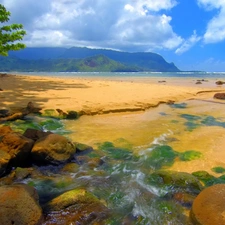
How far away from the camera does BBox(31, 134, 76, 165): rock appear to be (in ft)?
21.4

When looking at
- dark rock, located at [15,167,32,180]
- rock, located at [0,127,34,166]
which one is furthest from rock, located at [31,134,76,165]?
dark rock, located at [15,167,32,180]

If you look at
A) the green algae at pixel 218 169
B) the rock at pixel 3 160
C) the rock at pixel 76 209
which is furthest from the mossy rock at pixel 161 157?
the rock at pixel 3 160

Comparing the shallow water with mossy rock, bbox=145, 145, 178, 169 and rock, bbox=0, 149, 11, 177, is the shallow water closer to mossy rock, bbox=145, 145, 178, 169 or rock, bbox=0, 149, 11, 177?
mossy rock, bbox=145, 145, 178, 169

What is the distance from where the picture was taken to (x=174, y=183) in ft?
17.7

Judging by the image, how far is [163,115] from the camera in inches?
521

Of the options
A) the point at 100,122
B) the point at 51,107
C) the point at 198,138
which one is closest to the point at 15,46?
the point at 51,107

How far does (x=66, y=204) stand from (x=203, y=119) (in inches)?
392

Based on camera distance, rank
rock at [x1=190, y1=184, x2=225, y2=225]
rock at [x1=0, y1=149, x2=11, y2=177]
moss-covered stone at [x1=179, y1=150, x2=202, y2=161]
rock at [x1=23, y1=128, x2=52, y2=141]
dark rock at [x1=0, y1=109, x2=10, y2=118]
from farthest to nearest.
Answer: dark rock at [x1=0, y1=109, x2=10, y2=118]
rock at [x1=23, y1=128, x2=52, y2=141]
moss-covered stone at [x1=179, y1=150, x2=202, y2=161]
rock at [x1=0, y1=149, x2=11, y2=177]
rock at [x1=190, y1=184, x2=225, y2=225]

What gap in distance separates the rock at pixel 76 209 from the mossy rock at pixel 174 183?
1.56 meters

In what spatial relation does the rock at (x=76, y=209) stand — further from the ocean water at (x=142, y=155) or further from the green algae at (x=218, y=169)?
the green algae at (x=218, y=169)

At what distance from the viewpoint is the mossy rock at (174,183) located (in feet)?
17.1

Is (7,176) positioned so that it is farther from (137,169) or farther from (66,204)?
(137,169)

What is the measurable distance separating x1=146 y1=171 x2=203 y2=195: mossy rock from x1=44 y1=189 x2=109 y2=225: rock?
1.56m

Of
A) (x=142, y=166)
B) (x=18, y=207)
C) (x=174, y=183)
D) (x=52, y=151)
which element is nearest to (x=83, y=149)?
(x=52, y=151)
